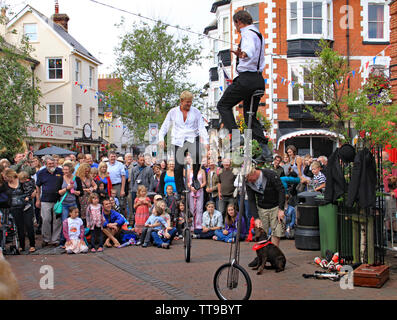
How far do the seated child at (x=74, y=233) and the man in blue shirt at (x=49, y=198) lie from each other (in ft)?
2.02

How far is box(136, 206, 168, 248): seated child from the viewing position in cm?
1029

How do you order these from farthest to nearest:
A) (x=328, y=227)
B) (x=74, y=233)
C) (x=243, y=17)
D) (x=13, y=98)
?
(x=13, y=98) → (x=74, y=233) → (x=328, y=227) → (x=243, y=17)

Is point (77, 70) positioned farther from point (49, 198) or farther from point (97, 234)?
point (97, 234)

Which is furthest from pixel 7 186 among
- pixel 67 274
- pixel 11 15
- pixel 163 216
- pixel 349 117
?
pixel 11 15

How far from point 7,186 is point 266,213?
497 centimetres

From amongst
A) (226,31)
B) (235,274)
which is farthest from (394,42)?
(226,31)

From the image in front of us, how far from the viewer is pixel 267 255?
7.60 m

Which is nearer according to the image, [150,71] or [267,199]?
[267,199]

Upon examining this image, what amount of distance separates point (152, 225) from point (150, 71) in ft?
49.3

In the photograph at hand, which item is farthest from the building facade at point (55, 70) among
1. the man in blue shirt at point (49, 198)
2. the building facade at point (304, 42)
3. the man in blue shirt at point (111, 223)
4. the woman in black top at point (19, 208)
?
the woman in black top at point (19, 208)

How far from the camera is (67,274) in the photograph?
291 inches

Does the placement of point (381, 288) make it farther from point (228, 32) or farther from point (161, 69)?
point (228, 32)

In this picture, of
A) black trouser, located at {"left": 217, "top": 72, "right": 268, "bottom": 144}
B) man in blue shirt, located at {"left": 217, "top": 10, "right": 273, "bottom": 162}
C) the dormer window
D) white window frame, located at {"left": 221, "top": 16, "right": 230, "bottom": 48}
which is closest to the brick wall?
black trouser, located at {"left": 217, "top": 72, "right": 268, "bottom": 144}

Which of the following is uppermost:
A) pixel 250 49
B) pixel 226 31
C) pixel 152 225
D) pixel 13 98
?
pixel 226 31
